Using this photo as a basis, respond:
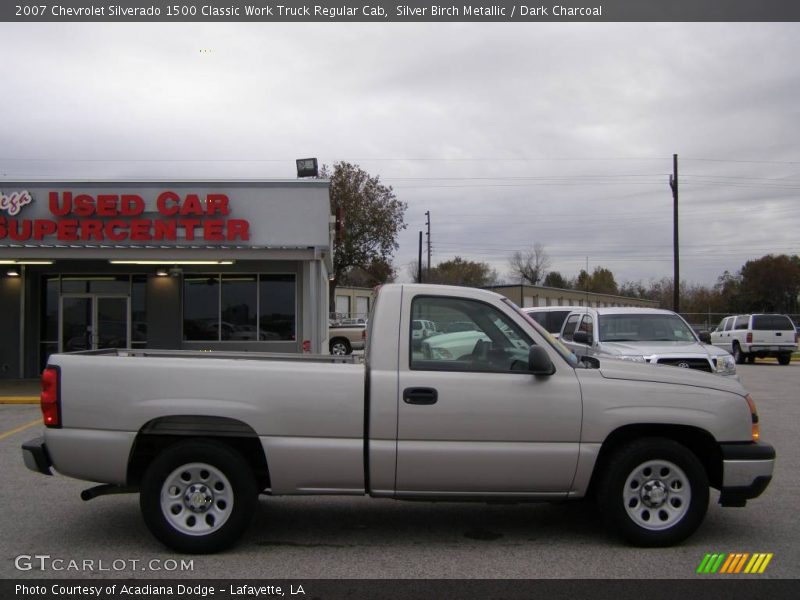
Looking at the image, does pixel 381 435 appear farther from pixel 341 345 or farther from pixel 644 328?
pixel 341 345

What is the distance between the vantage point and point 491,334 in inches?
214

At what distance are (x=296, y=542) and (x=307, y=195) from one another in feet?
41.3

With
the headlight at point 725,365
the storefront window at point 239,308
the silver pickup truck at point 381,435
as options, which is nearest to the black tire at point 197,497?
the silver pickup truck at point 381,435

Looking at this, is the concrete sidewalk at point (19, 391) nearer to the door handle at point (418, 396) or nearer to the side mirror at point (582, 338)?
the side mirror at point (582, 338)

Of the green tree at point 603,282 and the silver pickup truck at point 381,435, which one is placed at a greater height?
the green tree at point 603,282

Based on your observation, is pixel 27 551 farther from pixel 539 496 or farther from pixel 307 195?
pixel 307 195

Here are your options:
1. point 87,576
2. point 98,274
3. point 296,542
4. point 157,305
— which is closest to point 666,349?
point 296,542

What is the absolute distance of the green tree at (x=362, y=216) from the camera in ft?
141

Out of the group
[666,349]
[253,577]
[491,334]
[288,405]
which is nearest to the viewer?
[253,577]

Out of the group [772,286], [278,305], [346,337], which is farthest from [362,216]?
[772,286]

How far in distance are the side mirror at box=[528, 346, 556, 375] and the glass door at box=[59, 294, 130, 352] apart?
15336 mm

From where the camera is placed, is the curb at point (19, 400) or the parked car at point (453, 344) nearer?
the parked car at point (453, 344)

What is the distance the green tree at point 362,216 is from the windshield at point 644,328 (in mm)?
31468

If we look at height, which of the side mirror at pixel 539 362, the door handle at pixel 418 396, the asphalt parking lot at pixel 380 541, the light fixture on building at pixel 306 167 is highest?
the light fixture on building at pixel 306 167
